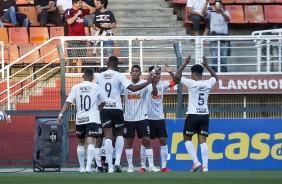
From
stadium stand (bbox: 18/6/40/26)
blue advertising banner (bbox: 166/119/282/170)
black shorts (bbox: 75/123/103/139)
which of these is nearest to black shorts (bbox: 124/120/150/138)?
black shorts (bbox: 75/123/103/139)

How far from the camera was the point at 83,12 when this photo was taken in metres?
30.4

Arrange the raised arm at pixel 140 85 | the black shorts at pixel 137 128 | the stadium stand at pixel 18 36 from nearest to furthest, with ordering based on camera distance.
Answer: the raised arm at pixel 140 85
the black shorts at pixel 137 128
the stadium stand at pixel 18 36

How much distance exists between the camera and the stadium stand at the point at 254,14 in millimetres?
32062

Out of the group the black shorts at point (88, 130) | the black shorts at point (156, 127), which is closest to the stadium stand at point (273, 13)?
the black shorts at point (156, 127)

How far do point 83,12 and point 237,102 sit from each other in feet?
17.7

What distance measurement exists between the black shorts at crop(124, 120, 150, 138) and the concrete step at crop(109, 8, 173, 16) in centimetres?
893

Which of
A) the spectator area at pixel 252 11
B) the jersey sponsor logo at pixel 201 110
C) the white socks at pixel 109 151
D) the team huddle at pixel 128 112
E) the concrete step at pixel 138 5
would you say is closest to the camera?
the team huddle at pixel 128 112

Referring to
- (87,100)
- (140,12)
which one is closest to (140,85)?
(87,100)

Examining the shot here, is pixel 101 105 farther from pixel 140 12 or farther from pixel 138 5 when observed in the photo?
pixel 138 5

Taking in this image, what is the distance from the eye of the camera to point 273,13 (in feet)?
106

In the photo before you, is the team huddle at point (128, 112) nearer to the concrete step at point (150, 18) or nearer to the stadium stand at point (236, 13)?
the concrete step at point (150, 18)

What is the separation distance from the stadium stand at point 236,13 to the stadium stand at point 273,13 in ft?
2.15

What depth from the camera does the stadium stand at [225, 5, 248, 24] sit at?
31.9 meters

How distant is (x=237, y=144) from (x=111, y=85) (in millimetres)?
3668
